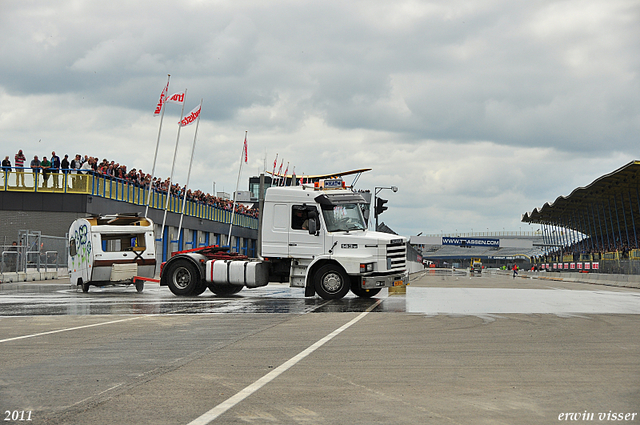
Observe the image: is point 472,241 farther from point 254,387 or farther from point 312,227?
point 254,387

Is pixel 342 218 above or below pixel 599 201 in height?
below

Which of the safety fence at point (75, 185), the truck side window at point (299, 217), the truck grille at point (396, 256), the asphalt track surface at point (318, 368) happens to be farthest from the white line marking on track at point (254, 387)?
the safety fence at point (75, 185)

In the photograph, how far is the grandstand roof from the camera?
65000mm

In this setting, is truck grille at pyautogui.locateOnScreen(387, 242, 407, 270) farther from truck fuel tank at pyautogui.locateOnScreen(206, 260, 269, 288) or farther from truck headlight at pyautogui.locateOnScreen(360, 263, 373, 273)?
truck fuel tank at pyautogui.locateOnScreen(206, 260, 269, 288)

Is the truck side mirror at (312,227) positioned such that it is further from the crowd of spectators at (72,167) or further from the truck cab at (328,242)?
the crowd of spectators at (72,167)

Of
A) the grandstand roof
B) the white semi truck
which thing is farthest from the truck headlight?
the grandstand roof

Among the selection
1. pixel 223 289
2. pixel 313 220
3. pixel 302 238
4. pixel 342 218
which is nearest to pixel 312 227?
pixel 313 220

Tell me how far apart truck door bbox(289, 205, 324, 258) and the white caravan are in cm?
688

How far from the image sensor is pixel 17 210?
4094cm

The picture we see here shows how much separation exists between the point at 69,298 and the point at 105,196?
895 inches

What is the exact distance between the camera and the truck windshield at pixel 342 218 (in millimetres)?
20484

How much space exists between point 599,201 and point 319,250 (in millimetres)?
68925

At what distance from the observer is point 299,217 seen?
20.8 metres

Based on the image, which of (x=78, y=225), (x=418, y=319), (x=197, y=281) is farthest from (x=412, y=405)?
(x=78, y=225)
